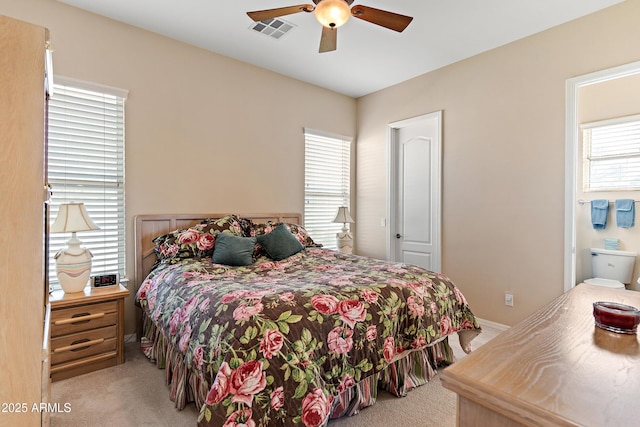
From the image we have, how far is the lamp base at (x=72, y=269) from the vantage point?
2.37m

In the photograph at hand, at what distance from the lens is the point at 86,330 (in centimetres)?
235

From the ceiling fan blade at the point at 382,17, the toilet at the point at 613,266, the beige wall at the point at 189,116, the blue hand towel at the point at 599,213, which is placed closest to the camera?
the ceiling fan blade at the point at 382,17

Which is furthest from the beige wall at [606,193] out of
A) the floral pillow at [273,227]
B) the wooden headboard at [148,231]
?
the wooden headboard at [148,231]

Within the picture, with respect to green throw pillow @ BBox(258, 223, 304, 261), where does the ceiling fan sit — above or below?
above

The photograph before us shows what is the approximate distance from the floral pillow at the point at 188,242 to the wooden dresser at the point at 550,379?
2.59m

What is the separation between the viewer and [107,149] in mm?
2895

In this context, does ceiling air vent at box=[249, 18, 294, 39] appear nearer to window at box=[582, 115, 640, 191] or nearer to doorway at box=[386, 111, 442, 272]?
doorway at box=[386, 111, 442, 272]

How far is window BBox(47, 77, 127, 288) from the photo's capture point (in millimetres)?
2645

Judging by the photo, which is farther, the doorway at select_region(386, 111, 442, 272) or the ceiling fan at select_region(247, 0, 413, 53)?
the doorway at select_region(386, 111, 442, 272)

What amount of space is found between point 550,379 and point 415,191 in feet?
12.3

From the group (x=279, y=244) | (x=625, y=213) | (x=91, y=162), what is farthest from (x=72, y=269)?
(x=625, y=213)

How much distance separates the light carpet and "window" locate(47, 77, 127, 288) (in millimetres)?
957

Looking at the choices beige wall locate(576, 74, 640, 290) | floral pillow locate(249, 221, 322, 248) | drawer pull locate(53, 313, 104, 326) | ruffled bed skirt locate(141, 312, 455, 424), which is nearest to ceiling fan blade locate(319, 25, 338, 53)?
floral pillow locate(249, 221, 322, 248)

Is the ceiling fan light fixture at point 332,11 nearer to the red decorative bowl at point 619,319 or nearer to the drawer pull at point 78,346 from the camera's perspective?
the red decorative bowl at point 619,319
